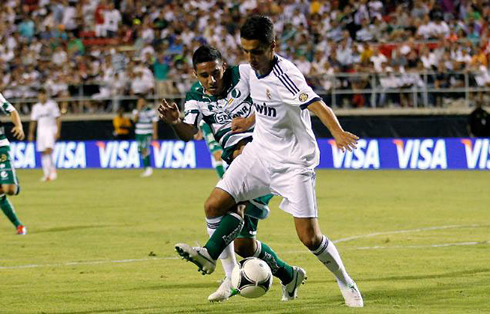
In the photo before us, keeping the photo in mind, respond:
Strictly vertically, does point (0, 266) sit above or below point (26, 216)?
above

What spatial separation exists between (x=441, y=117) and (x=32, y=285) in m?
18.6

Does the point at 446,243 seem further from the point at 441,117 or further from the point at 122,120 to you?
the point at 122,120

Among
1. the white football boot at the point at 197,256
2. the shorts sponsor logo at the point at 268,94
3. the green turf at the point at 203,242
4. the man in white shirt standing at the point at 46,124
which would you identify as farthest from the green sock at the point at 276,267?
the man in white shirt standing at the point at 46,124

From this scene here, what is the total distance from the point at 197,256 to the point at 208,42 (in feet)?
79.3

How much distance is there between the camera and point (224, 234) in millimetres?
8023

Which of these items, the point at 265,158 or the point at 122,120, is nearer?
the point at 265,158

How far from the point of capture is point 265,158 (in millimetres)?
8117

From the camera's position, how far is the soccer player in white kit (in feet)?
25.3

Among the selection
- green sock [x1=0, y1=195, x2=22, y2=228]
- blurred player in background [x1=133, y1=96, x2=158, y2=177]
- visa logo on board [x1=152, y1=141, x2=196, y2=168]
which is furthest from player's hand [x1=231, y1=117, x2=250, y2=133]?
visa logo on board [x1=152, y1=141, x2=196, y2=168]

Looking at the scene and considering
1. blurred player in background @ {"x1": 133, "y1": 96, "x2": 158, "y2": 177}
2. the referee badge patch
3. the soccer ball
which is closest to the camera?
the referee badge patch

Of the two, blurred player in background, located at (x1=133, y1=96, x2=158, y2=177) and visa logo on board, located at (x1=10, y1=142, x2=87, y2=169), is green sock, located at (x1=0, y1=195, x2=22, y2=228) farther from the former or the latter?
visa logo on board, located at (x1=10, y1=142, x2=87, y2=169)

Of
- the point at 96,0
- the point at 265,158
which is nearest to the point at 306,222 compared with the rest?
the point at 265,158

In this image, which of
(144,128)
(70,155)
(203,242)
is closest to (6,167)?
(203,242)

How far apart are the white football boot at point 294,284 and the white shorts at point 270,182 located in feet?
2.46
